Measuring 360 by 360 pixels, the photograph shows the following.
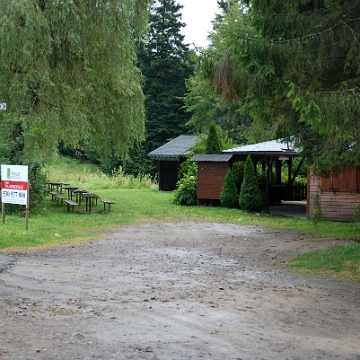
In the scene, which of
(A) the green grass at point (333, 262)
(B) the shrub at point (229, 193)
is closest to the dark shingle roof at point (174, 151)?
(B) the shrub at point (229, 193)

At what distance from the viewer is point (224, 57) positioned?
37.0 feet

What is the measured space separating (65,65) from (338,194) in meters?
9.85

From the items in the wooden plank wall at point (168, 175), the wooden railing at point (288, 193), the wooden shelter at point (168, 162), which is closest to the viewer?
the wooden railing at point (288, 193)

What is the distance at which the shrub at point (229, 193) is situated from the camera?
77.4ft

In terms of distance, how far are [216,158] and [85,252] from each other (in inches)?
522

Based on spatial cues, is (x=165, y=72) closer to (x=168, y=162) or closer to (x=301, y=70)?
(x=168, y=162)

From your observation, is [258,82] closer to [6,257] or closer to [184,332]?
[6,257]

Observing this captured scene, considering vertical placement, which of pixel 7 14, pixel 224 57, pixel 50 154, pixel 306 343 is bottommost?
pixel 306 343

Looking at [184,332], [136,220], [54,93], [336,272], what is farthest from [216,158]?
[184,332]

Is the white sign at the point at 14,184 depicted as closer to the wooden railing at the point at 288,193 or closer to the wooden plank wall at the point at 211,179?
the wooden plank wall at the point at 211,179

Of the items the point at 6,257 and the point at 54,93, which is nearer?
the point at 6,257

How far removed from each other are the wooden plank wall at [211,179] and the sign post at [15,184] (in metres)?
11.7

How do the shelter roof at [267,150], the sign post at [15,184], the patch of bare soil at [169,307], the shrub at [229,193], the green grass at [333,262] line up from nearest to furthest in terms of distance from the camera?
the patch of bare soil at [169,307]
the green grass at [333,262]
the sign post at [15,184]
the shelter roof at [267,150]
the shrub at [229,193]

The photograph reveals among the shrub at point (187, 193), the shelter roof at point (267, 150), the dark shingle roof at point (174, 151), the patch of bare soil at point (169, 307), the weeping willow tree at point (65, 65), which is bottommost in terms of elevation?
the patch of bare soil at point (169, 307)
